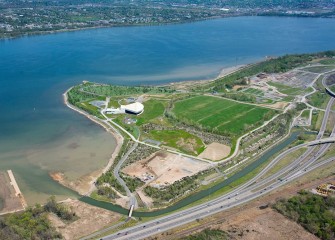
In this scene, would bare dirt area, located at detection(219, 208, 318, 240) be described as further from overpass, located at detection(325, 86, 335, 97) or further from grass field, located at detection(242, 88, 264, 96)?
overpass, located at detection(325, 86, 335, 97)

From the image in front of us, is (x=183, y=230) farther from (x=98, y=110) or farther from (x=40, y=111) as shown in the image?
(x=40, y=111)

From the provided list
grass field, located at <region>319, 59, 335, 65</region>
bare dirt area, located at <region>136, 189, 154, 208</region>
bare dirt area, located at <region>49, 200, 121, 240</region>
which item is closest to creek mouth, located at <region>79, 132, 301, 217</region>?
bare dirt area, located at <region>49, 200, 121, 240</region>

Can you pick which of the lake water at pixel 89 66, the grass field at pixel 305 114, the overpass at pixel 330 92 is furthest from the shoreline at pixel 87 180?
the overpass at pixel 330 92

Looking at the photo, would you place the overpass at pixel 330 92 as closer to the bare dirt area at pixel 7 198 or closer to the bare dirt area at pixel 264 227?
the bare dirt area at pixel 264 227

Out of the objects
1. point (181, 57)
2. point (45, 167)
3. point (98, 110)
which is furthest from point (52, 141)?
point (181, 57)

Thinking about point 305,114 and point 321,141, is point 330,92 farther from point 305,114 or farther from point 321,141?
point 321,141

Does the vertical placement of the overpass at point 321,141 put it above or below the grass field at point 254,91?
below
